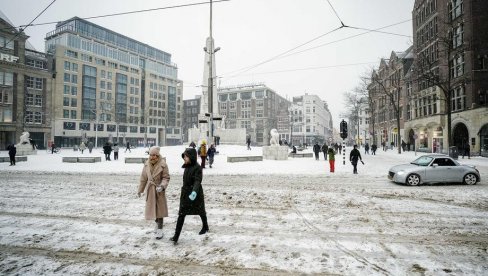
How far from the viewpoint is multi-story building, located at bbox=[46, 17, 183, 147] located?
60.7m

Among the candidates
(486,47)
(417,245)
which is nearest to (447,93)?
(486,47)

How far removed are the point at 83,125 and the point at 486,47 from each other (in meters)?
73.9

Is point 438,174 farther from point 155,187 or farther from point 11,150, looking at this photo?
point 11,150

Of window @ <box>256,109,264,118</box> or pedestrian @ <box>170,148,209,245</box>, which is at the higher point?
window @ <box>256,109,264,118</box>

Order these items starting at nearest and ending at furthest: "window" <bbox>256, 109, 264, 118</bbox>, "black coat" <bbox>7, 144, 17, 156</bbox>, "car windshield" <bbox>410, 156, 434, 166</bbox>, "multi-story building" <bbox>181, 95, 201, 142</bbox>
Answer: "car windshield" <bbox>410, 156, 434, 166</bbox>
"black coat" <bbox>7, 144, 17, 156</bbox>
"window" <bbox>256, 109, 264, 118</bbox>
"multi-story building" <bbox>181, 95, 201, 142</bbox>

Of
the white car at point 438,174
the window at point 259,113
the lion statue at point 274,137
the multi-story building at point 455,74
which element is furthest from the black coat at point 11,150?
the window at point 259,113

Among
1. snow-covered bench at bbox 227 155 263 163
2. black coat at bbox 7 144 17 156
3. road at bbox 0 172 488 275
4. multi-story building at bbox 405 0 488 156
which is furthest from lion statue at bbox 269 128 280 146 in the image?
black coat at bbox 7 144 17 156

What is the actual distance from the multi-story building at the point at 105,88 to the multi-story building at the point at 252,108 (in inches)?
913

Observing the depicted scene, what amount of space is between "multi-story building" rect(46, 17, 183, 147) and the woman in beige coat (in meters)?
51.6

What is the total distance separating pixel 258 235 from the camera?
5.24m

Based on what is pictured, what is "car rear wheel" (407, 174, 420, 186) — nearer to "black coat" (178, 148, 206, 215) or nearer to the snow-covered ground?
the snow-covered ground

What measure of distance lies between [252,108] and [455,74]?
68.6 metres

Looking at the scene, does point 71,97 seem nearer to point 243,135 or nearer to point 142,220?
point 243,135

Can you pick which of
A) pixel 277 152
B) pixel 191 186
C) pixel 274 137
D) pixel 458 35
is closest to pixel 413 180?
pixel 191 186
